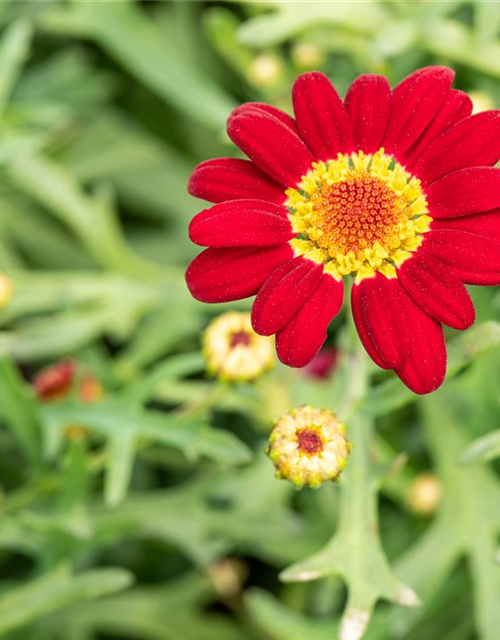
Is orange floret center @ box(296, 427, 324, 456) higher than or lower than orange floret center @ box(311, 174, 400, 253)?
lower

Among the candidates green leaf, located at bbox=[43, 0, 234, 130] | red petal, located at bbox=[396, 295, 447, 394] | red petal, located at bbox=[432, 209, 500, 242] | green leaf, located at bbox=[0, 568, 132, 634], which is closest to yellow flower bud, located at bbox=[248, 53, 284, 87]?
green leaf, located at bbox=[43, 0, 234, 130]

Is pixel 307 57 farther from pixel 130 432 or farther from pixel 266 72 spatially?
pixel 130 432

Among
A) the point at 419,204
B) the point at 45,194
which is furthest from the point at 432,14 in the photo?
the point at 45,194

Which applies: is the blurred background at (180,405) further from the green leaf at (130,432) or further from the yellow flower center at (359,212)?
the yellow flower center at (359,212)

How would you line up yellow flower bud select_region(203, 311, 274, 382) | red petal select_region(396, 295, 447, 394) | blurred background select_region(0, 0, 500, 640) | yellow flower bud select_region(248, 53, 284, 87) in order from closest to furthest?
red petal select_region(396, 295, 447, 394) → yellow flower bud select_region(203, 311, 274, 382) → blurred background select_region(0, 0, 500, 640) → yellow flower bud select_region(248, 53, 284, 87)

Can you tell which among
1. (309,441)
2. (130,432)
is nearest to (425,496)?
(130,432)

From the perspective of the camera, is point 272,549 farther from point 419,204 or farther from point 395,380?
point 419,204

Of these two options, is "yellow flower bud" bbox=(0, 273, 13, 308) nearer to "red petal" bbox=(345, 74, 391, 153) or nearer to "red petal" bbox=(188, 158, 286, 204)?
"red petal" bbox=(188, 158, 286, 204)
